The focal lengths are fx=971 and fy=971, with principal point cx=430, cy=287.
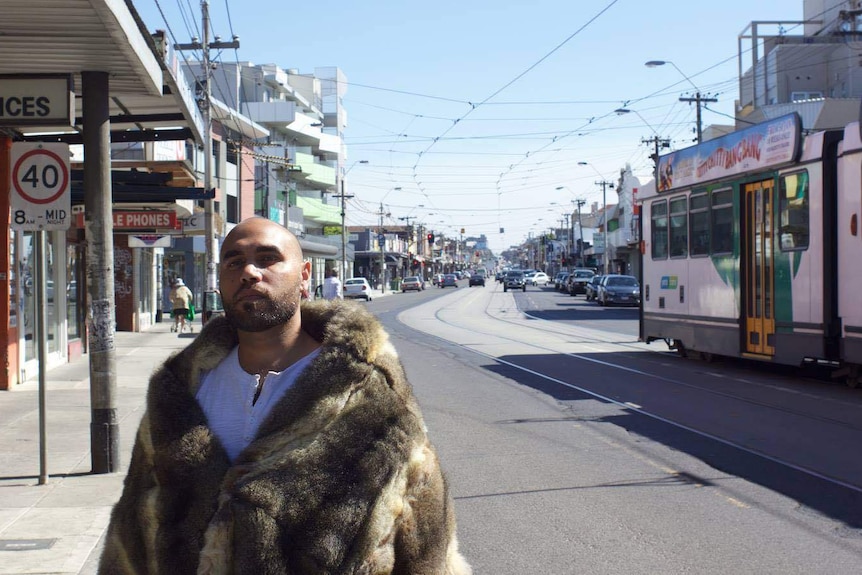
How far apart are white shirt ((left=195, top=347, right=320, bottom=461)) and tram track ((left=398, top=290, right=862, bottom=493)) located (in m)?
6.34

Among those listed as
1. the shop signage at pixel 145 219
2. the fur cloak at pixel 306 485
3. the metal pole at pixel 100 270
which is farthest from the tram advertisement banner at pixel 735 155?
the fur cloak at pixel 306 485

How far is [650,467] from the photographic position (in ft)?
28.0

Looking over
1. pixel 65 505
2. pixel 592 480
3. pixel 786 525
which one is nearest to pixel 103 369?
pixel 65 505

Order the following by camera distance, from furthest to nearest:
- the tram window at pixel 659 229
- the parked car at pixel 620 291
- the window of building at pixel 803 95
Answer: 1. the window of building at pixel 803 95
2. the parked car at pixel 620 291
3. the tram window at pixel 659 229

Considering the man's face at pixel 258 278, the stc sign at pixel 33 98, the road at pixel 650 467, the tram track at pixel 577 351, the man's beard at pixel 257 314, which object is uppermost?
the stc sign at pixel 33 98

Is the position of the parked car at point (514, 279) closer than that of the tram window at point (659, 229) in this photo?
No

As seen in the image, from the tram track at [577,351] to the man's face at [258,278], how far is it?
20.7ft

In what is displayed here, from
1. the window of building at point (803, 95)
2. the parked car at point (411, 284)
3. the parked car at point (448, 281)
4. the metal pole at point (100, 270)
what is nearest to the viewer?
the metal pole at point (100, 270)

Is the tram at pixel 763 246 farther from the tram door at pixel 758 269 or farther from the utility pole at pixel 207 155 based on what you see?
the utility pole at pixel 207 155

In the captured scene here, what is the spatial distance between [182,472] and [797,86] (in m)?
60.7

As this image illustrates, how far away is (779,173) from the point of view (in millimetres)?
14070

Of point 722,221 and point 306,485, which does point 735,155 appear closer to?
point 722,221

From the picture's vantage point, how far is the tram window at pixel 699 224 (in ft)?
53.9

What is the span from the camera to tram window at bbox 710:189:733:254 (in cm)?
1556
